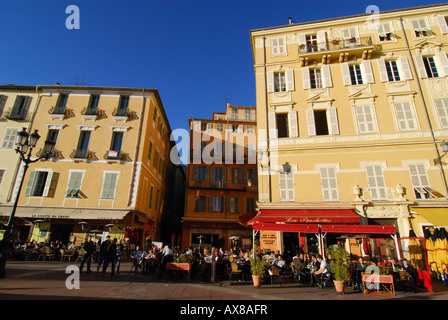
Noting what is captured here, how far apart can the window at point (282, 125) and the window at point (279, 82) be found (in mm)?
1890

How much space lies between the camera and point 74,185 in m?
17.3

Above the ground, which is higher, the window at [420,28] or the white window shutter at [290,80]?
the window at [420,28]

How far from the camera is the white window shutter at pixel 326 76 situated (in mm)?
15875

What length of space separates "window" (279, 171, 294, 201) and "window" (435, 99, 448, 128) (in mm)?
9325

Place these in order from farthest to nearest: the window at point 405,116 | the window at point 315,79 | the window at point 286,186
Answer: the window at point 315,79
the window at point 286,186
the window at point 405,116

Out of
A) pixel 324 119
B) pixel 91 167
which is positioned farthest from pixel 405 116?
pixel 91 167

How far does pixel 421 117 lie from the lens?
14102 mm

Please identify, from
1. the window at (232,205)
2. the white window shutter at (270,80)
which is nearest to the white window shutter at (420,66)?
the white window shutter at (270,80)

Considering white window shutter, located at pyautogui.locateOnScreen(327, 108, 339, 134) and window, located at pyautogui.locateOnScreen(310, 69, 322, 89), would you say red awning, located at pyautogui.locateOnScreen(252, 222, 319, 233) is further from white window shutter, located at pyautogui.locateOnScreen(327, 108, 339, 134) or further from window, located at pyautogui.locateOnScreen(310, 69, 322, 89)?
window, located at pyautogui.locateOnScreen(310, 69, 322, 89)

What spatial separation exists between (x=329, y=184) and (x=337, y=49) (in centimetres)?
940

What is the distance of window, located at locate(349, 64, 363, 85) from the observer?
15814mm

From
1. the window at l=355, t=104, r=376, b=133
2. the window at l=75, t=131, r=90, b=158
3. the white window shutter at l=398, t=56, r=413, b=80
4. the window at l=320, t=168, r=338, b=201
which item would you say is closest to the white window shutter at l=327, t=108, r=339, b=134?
the window at l=355, t=104, r=376, b=133

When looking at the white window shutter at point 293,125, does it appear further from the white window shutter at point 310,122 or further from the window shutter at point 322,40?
the window shutter at point 322,40

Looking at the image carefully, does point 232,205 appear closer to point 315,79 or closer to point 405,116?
point 315,79
